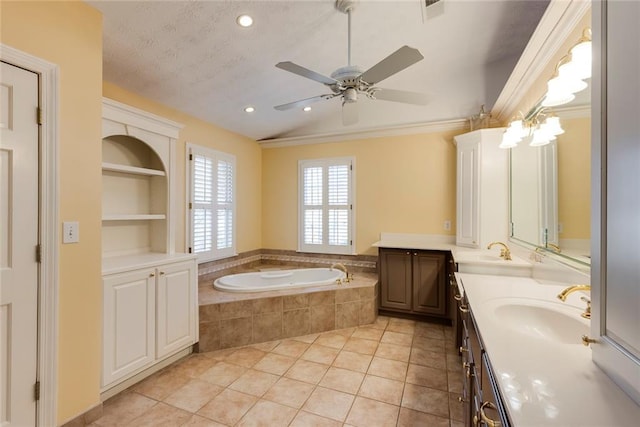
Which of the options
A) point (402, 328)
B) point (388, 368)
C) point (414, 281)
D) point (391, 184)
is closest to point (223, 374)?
point (388, 368)

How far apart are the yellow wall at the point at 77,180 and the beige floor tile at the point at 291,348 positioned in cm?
142

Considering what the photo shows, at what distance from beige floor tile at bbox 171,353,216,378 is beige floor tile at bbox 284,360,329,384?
72cm

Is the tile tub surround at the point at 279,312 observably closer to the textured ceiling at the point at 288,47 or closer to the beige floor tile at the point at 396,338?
the beige floor tile at the point at 396,338

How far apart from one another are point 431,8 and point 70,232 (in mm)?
2928

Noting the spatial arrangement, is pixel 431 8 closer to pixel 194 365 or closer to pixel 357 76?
pixel 357 76

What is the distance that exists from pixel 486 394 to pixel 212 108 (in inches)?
139

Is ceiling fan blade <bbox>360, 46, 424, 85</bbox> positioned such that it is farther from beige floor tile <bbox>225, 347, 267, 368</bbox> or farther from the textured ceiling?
beige floor tile <bbox>225, 347, 267, 368</bbox>

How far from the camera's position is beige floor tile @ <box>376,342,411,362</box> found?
2664 mm

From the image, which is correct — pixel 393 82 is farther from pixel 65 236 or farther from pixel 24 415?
pixel 24 415

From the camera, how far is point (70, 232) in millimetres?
1688

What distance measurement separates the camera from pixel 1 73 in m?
1.43

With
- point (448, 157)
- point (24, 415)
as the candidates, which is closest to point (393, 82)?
point (448, 157)

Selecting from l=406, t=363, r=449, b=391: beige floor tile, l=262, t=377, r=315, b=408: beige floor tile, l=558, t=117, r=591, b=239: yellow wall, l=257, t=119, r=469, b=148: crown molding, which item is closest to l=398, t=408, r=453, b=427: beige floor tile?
l=406, t=363, r=449, b=391: beige floor tile

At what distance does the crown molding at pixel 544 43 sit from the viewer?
157 centimetres
